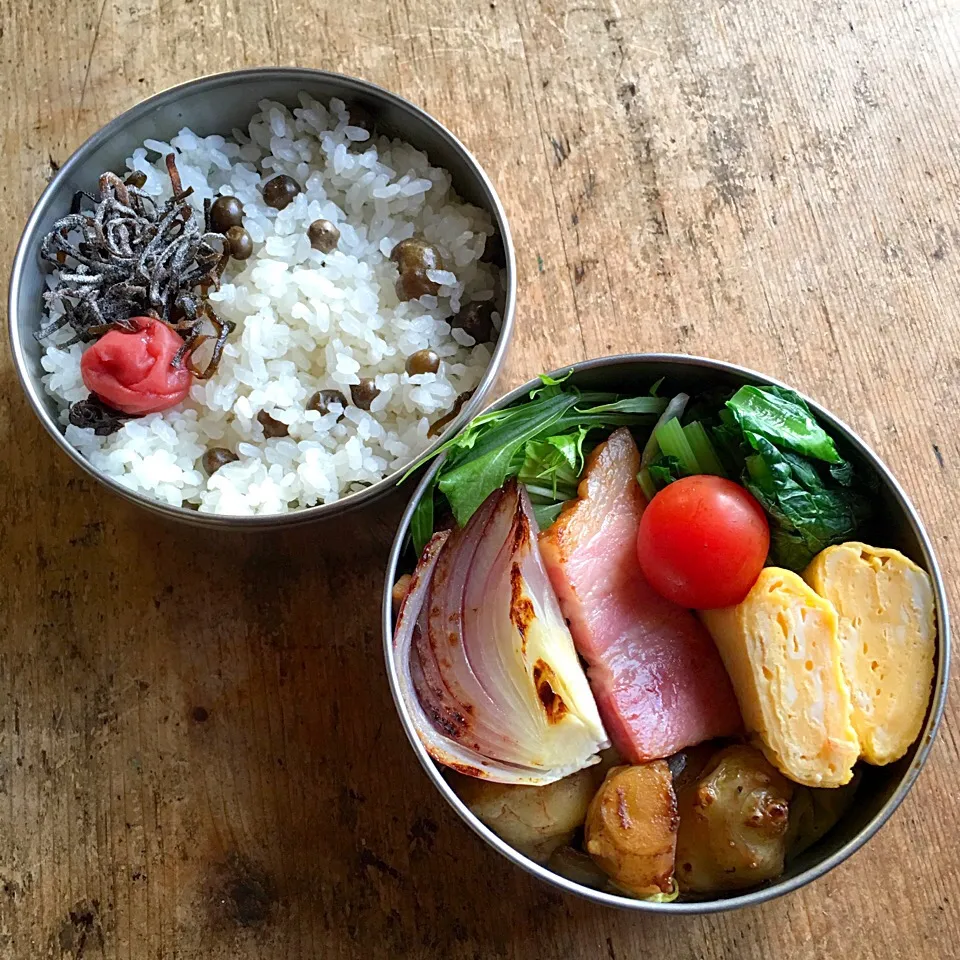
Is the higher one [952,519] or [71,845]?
[952,519]

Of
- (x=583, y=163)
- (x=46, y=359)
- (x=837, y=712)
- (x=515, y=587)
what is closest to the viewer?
(x=837, y=712)

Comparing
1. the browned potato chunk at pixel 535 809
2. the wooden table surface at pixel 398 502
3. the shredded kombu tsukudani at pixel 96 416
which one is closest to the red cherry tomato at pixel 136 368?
the shredded kombu tsukudani at pixel 96 416

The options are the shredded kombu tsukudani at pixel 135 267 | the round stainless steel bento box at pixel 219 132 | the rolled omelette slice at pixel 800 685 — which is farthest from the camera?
the shredded kombu tsukudani at pixel 135 267

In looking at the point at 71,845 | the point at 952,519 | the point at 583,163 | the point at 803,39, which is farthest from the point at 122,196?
the point at 952,519

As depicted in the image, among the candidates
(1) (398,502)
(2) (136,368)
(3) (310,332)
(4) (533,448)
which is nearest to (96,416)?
(2) (136,368)

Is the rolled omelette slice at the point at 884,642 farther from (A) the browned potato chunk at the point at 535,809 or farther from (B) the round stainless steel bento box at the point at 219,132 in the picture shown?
(B) the round stainless steel bento box at the point at 219,132

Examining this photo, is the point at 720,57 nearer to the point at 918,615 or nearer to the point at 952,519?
the point at 952,519
